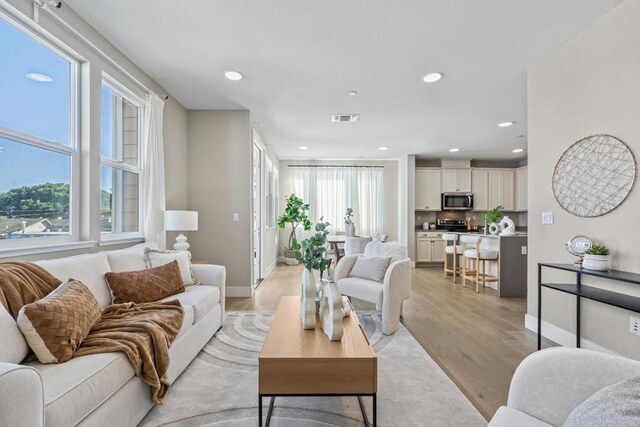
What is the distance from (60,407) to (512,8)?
3.47 metres

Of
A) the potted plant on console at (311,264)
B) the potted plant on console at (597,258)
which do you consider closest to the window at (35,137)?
the potted plant on console at (311,264)

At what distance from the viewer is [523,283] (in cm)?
454

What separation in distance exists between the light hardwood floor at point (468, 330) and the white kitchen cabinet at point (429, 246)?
211cm

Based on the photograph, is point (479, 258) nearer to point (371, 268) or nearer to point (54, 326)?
point (371, 268)

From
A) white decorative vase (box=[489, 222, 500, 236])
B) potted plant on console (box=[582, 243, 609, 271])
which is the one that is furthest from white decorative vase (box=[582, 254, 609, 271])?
white decorative vase (box=[489, 222, 500, 236])

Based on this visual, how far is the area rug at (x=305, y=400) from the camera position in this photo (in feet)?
5.50

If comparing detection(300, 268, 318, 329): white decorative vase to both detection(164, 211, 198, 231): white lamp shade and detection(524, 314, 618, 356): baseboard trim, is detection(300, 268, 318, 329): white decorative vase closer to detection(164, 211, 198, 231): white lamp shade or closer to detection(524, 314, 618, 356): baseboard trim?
detection(164, 211, 198, 231): white lamp shade

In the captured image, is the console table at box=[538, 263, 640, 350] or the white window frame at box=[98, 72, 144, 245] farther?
the white window frame at box=[98, 72, 144, 245]

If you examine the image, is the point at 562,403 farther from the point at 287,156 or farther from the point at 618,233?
the point at 287,156

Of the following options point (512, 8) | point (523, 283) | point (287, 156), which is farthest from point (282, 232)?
point (512, 8)

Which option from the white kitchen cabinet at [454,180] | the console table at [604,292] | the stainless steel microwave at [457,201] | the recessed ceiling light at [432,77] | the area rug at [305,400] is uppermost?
the recessed ceiling light at [432,77]

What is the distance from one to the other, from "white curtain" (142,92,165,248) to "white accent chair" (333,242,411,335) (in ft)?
7.03

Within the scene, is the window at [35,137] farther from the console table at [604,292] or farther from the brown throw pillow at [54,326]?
the console table at [604,292]

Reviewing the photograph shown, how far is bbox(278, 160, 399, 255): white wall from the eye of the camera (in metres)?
7.92
